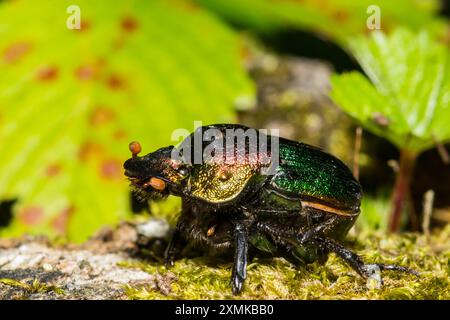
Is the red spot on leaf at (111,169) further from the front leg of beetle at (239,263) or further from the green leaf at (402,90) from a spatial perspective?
the front leg of beetle at (239,263)

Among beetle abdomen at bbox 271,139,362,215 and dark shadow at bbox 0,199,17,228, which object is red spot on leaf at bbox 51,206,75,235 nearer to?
dark shadow at bbox 0,199,17,228

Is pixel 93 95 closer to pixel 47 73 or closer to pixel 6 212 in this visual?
pixel 47 73

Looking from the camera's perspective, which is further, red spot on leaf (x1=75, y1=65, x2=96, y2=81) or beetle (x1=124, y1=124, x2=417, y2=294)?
red spot on leaf (x1=75, y1=65, x2=96, y2=81)

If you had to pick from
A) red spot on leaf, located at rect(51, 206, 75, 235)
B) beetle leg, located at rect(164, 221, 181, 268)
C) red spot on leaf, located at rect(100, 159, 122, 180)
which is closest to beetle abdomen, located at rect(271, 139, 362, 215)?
beetle leg, located at rect(164, 221, 181, 268)

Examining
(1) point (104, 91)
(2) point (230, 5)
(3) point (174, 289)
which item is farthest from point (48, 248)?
(2) point (230, 5)

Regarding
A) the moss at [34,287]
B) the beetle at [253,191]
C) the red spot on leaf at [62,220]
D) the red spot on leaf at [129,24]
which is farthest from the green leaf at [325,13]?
the moss at [34,287]

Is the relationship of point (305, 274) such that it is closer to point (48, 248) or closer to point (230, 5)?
point (48, 248)

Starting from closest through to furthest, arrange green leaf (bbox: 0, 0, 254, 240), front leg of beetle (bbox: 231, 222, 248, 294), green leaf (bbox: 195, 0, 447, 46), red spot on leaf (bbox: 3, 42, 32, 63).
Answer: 1. front leg of beetle (bbox: 231, 222, 248, 294)
2. green leaf (bbox: 0, 0, 254, 240)
3. red spot on leaf (bbox: 3, 42, 32, 63)
4. green leaf (bbox: 195, 0, 447, 46)
